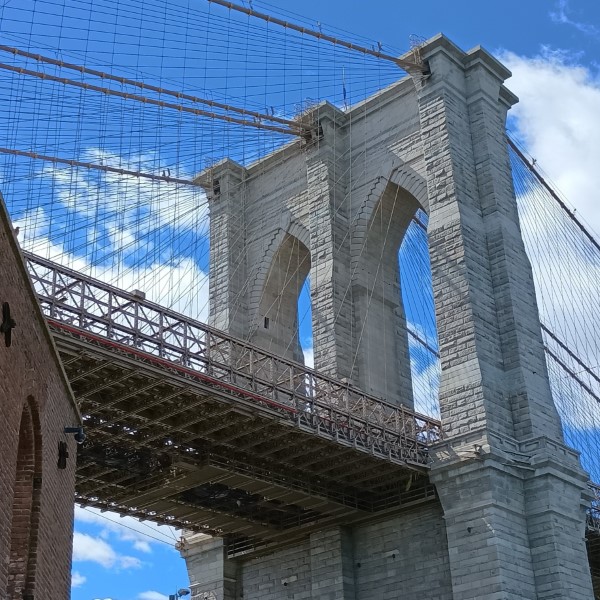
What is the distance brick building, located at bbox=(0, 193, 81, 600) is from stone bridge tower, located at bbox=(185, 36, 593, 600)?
18978 mm

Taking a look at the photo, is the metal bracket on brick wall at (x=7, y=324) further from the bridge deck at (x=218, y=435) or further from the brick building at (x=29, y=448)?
the bridge deck at (x=218, y=435)

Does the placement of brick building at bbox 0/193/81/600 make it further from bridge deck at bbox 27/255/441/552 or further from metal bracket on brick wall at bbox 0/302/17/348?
bridge deck at bbox 27/255/441/552

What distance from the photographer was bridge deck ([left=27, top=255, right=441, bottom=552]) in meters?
26.1

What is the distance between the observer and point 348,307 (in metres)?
39.7

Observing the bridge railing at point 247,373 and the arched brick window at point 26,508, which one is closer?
the arched brick window at point 26,508

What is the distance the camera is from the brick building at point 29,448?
11.2 m

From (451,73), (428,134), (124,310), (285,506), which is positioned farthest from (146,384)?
(451,73)

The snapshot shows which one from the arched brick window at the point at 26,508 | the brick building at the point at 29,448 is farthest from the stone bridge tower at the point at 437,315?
the arched brick window at the point at 26,508

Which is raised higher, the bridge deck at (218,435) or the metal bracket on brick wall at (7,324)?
the bridge deck at (218,435)

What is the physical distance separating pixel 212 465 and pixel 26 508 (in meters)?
19.3

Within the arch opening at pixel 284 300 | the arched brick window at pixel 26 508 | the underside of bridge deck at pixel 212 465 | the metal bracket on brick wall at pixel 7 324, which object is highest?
the arch opening at pixel 284 300

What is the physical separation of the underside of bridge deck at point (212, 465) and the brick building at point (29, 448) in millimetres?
10295

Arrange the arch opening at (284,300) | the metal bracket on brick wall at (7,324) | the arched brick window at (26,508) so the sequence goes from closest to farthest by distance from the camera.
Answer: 1. the metal bracket on brick wall at (7,324)
2. the arched brick window at (26,508)
3. the arch opening at (284,300)

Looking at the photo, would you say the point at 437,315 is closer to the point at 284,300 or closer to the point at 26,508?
the point at 284,300
